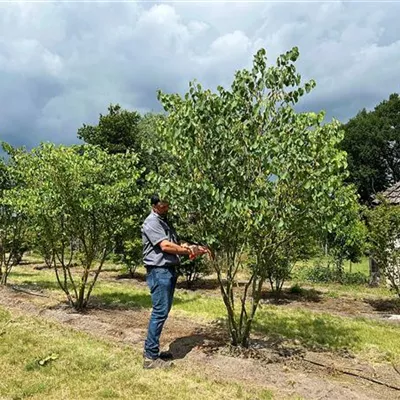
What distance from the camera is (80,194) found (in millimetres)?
8727

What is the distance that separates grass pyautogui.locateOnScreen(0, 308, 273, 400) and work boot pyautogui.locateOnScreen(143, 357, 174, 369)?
12 cm

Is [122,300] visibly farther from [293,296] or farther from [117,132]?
[117,132]

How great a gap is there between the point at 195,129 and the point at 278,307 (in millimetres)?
7251

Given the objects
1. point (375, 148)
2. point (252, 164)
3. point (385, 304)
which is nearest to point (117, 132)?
point (375, 148)

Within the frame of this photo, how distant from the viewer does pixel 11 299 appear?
423 inches

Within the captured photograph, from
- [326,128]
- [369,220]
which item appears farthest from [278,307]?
[326,128]

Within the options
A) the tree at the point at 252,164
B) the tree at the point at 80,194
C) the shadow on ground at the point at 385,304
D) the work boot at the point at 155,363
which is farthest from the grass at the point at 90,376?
the shadow on ground at the point at 385,304

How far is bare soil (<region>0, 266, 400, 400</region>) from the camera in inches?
198

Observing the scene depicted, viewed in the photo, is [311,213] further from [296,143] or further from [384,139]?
[384,139]

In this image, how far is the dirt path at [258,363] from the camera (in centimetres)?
497

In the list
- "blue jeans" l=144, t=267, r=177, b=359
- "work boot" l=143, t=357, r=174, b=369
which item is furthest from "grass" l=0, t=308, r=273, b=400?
"blue jeans" l=144, t=267, r=177, b=359

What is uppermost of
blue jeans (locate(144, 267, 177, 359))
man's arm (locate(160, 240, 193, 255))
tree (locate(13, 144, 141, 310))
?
tree (locate(13, 144, 141, 310))

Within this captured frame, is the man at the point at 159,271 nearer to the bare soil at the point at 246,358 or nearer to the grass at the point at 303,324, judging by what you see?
the bare soil at the point at 246,358

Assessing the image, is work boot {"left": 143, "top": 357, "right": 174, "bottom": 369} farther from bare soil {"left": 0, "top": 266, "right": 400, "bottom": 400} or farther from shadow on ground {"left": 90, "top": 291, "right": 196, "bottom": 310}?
shadow on ground {"left": 90, "top": 291, "right": 196, "bottom": 310}
